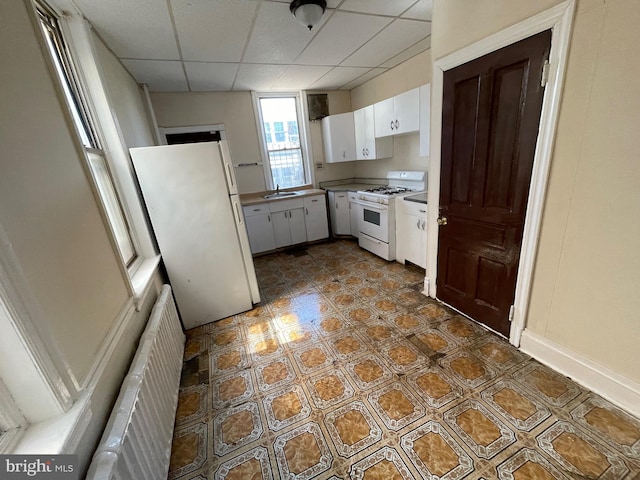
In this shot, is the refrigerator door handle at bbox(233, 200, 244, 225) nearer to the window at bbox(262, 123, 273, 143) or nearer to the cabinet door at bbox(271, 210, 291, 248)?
the cabinet door at bbox(271, 210, 291, 248)

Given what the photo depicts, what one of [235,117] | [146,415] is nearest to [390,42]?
[235,117]

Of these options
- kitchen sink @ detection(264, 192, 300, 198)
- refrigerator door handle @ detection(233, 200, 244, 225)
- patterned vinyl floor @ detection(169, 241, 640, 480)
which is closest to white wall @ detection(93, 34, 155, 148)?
refrigerator door handle @ detection(233, 200, 244, 225)

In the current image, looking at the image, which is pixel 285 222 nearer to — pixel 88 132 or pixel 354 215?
pixel 354 215

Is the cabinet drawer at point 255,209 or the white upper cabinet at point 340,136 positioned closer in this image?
the cabinet drawer at point 255,209

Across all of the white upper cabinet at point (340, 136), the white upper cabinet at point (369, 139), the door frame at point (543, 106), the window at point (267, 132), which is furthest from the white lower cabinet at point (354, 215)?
the door frame at point (543, 106)

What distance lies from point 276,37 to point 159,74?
1.58m

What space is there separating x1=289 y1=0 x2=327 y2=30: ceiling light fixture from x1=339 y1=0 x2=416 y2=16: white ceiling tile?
23 cm

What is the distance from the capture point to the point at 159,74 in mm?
2953

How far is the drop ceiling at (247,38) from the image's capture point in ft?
6.00

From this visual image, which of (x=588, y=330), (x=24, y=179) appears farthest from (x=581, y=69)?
(x=24, y=179)

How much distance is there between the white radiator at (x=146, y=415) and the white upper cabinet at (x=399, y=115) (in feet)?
10.2

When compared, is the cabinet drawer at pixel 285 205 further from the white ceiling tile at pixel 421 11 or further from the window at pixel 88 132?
the white ceiling tile at pixel 421 11

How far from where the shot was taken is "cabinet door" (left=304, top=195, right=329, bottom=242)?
426cm

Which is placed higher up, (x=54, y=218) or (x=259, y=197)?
(x=54, y=218)
